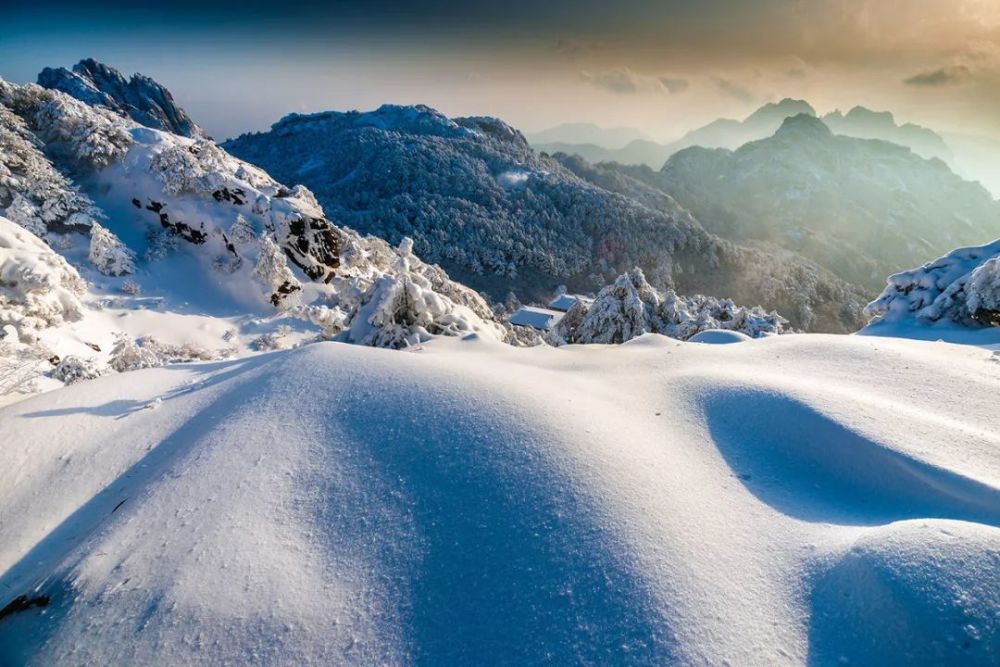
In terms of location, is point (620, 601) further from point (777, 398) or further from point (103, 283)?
point (103, 283)

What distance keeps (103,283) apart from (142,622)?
21.2 m

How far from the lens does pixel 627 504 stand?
4.80m

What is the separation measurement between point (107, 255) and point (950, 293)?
3289cm

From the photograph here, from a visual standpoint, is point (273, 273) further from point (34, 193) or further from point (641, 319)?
point (641, 319)

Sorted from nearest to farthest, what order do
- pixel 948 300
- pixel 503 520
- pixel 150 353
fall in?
1. pixel 503 520
2. pixel 150 353
3. pixel 948 300

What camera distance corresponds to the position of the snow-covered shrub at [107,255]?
65.5ft

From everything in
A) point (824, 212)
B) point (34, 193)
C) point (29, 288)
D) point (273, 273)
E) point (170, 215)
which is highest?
point (824, 212)

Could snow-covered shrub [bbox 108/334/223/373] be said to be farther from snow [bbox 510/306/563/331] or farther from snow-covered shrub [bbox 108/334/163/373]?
snow [bbox 510/306/563/331]

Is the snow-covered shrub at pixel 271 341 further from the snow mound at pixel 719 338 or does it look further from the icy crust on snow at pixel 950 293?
the icy crust on snow at pixel 950 293

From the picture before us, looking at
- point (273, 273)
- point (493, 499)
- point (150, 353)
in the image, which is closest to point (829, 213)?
point (273, 273)

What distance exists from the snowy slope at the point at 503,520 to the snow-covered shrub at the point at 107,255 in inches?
602

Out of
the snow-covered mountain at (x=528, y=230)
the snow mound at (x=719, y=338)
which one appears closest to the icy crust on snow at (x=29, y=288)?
the snow mound at (x=719, y=338)

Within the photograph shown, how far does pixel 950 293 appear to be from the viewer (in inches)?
581

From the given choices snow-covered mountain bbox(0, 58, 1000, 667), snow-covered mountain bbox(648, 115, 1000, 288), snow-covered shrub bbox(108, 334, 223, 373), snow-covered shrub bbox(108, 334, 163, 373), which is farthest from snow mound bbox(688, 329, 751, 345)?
snow-covered mountain bbox(648, 115, 1000, 288)
